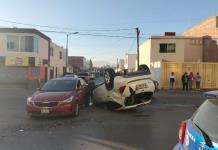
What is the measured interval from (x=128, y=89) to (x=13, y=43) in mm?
29829

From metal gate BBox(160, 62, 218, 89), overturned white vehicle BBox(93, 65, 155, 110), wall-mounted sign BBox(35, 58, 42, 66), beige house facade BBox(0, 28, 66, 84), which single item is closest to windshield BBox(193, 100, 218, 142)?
overturned white vehicle BBox(93, 65, 155, 110)

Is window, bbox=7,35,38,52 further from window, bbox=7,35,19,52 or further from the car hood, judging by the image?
the car hood

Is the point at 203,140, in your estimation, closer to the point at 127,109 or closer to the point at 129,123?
the point at 129,123

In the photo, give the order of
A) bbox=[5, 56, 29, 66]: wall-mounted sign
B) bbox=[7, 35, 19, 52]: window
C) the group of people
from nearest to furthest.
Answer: the group of people → bbox=[5, 56, 29, 66]: wall-mounted sign → bbox=[7, 35, 19, 52]: window

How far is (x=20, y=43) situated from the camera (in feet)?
137

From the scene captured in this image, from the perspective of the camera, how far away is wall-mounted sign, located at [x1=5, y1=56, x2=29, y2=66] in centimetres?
4138

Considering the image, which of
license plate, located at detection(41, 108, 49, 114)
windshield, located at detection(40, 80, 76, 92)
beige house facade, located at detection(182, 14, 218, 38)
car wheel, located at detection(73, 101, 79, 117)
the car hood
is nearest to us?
Result: license plate, located at detection(41, 108, 49, 114)

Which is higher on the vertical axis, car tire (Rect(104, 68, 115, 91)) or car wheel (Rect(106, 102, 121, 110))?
car tire (Rect(104, 68, 115, 91))

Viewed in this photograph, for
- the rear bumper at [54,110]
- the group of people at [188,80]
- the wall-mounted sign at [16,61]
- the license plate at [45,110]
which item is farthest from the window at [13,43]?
the license plate at [45,110]

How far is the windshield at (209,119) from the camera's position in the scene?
12.7ft

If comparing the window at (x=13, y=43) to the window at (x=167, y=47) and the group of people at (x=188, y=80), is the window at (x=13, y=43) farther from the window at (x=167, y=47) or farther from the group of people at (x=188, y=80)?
the window at (x=167, y=47)

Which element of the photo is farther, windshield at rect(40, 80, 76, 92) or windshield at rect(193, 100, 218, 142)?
windshield at rect(40, 80, 76, 92)

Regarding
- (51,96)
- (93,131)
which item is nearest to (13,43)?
(51,96)

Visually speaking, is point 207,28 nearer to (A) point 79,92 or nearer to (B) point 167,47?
(B) point 167,47
